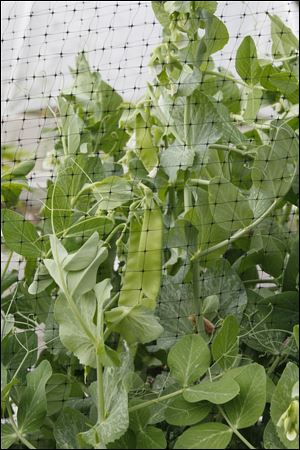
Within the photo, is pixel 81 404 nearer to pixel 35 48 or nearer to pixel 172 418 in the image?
pixel 172 418

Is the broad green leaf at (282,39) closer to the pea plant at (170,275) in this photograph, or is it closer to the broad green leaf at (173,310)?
the pea plant at (170,275)

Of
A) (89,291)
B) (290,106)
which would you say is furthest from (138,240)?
(290,106)

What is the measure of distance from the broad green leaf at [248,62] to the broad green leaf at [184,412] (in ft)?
0.67

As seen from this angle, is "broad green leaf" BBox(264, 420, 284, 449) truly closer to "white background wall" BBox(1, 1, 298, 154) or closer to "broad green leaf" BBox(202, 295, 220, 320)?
"broad green leaf" BBox(202, 295, 220, 320)

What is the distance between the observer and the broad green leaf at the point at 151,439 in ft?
1.15

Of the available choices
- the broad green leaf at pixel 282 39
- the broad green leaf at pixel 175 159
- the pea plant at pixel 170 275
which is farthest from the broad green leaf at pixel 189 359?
the broad green leaf at pixel 282 39

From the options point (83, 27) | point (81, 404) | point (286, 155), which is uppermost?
point (83, 27)

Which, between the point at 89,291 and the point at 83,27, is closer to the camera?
the point at 89,291

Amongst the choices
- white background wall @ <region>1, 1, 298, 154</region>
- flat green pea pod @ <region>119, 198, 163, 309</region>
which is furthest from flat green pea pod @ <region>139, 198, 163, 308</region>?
white background wall @ <region>1, 1, 298, 154</region>

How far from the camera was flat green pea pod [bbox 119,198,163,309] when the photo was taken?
380mm

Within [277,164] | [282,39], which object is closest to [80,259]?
[277,164]

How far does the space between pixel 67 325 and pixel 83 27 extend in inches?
9.5

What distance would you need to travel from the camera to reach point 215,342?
1.24ft

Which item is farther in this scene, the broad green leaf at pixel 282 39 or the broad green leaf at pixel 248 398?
the broad green leaf at pixel 282 39
